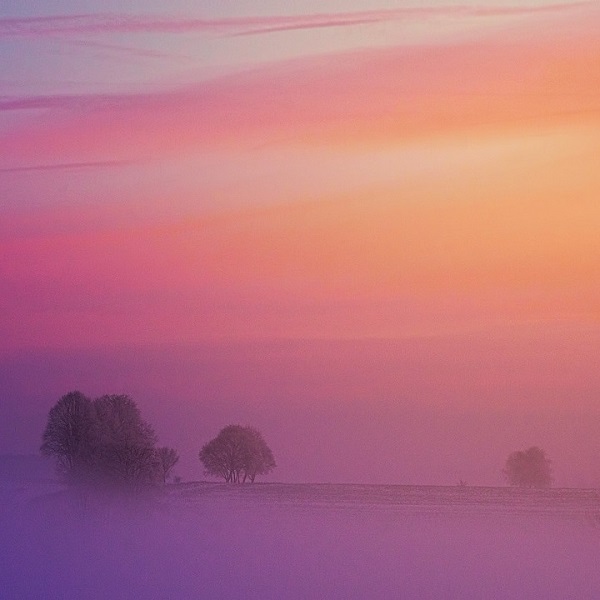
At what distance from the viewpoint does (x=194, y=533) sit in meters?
74.9

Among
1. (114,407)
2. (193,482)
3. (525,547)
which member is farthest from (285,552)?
(193,482)

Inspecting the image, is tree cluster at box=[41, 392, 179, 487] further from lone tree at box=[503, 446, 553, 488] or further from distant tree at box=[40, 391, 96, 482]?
lone tree at box=[503, 446, 553, 488]

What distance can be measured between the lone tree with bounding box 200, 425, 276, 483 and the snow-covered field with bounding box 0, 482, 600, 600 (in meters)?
7.37

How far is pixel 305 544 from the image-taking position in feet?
230

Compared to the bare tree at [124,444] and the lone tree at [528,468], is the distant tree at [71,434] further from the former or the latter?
the lone tree at [528,468]

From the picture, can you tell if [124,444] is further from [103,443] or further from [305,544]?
[305,544]

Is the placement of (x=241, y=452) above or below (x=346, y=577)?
above

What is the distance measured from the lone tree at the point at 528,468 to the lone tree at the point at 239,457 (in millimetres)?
22691

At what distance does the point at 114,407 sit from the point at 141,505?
7.59 meters

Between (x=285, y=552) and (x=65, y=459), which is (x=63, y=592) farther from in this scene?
(x=65, y=459)

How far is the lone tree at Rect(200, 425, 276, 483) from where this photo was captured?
9831cm

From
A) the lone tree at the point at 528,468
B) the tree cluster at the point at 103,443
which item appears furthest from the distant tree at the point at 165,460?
the lone tree at the point at 528,468

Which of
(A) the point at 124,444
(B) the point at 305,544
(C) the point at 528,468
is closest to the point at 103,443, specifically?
(A) the point at 124,444

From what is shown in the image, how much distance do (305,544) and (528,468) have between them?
43777mm
